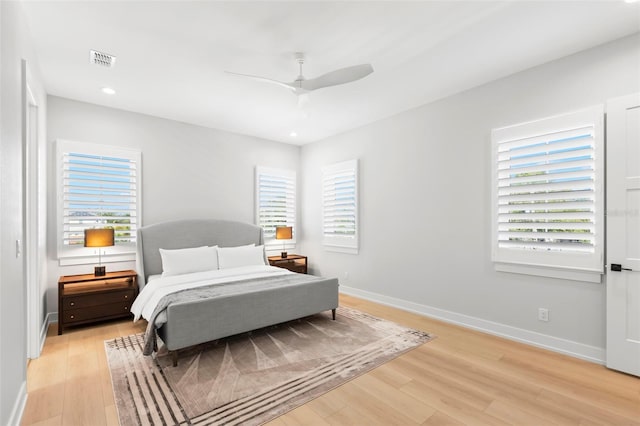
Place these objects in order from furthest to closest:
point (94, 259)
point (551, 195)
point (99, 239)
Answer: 1. point (94, 259)
2. point (99, 239)
3. point (551, 195)

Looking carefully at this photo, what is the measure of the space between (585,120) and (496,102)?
0.89m

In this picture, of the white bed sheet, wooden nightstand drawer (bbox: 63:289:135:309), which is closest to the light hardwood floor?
wooden nightstand drawer (bbox: 63:289:135:309)

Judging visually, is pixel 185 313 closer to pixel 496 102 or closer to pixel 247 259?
pixel 247 259

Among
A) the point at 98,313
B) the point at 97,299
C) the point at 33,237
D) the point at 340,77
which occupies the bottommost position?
the point at 98,313

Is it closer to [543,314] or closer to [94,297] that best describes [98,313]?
[94,297]

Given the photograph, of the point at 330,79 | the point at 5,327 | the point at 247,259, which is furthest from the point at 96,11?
the point at 247,259

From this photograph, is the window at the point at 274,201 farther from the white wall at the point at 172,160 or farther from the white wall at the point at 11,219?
the white wall at the point at 11,219

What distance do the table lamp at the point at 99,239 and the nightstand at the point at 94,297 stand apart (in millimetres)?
84

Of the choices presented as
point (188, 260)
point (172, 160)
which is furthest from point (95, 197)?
point (188, 260)

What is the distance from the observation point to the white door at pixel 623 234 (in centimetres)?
254

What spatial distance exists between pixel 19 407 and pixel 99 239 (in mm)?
2181

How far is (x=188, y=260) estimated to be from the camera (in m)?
4.19

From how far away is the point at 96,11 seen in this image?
2318mm

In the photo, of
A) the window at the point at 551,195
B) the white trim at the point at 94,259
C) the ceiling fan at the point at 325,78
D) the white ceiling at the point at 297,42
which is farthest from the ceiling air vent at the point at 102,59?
the window at the point at 551,195
